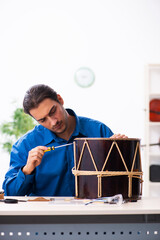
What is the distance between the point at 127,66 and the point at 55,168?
3.22 metres

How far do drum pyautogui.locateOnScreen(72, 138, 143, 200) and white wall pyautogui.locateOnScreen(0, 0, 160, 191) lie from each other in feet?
11.2

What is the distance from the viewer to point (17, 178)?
1985 millimetres

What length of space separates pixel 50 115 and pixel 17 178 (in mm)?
388

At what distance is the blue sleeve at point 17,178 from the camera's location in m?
1.98

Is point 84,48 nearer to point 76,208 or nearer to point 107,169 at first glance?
point 107,169

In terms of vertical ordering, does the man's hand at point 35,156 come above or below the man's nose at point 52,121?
below

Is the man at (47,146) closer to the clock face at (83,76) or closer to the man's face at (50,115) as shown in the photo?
the man's face at (50,115)

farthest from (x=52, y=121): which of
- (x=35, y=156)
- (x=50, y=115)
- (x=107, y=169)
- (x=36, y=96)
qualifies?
(x=107, y=169)

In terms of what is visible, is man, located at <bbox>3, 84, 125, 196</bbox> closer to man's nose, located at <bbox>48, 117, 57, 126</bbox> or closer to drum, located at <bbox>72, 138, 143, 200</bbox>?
man's nose, located at <bbox>48, 117, 57, 126</bbox>

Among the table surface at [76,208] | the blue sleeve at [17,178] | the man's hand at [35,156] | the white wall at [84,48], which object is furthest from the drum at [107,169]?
the white wall at [84,48]

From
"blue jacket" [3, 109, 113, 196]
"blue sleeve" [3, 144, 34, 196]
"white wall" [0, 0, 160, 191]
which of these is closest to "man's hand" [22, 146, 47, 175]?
"blue sleeve" [3, 144, 34, 196]

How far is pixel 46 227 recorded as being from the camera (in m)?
1.46

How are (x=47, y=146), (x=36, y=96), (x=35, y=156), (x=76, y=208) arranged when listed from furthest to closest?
(x=47, y=146), (x=36, y=96), (x=35, y=156), (x=76, y=208)

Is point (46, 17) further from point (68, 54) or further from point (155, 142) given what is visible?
point (155, 142)
